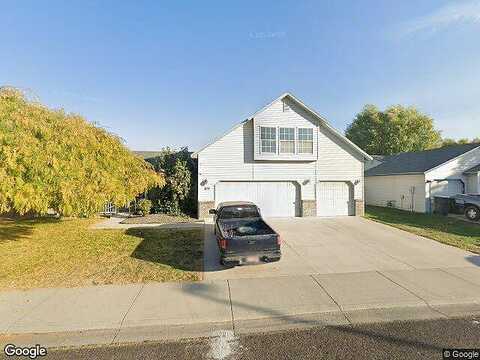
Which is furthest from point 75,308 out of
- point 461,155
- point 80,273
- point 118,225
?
point 461,155

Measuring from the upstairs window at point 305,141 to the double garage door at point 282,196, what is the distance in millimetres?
2018

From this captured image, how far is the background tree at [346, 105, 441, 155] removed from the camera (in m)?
37.8

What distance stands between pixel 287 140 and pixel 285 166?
1491mm

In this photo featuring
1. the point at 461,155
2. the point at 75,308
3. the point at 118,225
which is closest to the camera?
the point at 75,308

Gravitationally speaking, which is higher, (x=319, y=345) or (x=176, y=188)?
(x=176, y=188)

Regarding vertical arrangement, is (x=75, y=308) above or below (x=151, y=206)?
below

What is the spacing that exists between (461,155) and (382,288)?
677 inches

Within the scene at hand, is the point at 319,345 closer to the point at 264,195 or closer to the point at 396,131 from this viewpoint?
the point at 264,195

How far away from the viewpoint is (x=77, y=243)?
370 inches

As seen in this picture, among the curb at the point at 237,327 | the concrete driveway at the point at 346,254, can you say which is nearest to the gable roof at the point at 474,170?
the concrete driveway at the point at 346,254

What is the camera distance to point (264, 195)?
49.7 ft

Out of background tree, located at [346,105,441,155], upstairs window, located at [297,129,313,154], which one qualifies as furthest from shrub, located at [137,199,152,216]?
background tree, located at [346,105,441,155]

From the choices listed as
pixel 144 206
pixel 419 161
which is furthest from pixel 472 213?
pixel 144 206

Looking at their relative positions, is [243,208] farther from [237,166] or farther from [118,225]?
[118,225]
